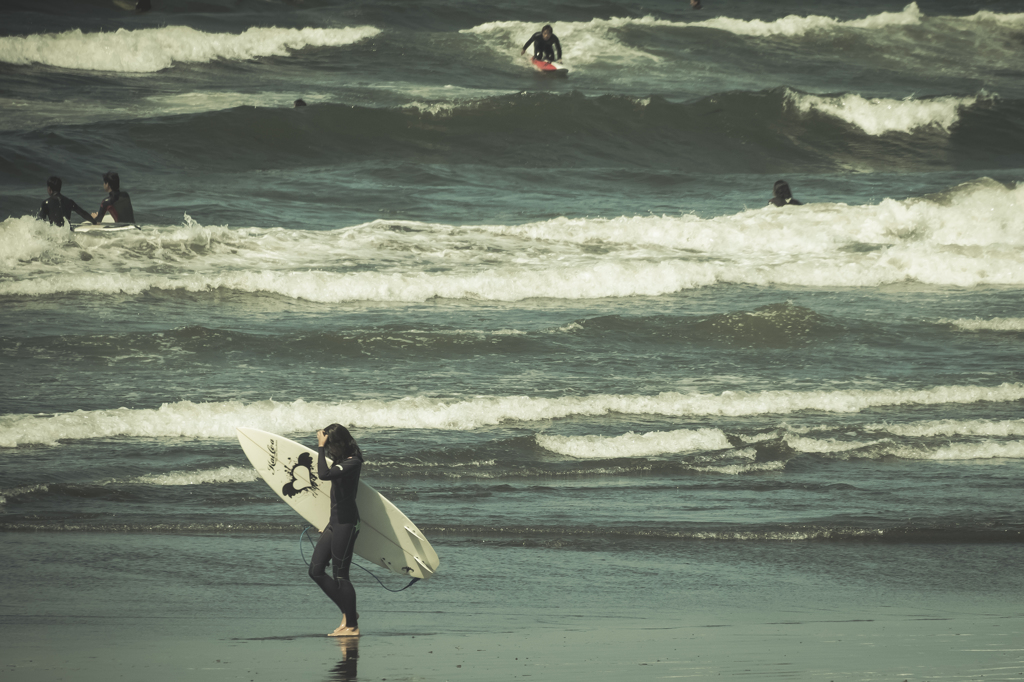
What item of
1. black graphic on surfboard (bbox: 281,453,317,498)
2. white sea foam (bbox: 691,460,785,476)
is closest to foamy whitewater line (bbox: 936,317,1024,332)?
white sea foam (bbox: 691,460,785,476)

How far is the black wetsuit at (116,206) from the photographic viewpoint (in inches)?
639

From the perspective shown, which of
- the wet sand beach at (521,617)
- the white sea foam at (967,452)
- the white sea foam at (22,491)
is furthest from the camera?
the white sea foam at (967,452)

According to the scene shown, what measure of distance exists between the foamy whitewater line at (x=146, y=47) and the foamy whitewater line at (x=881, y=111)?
13777 mm

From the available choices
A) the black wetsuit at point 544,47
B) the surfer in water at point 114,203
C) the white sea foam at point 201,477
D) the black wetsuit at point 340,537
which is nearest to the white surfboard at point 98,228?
the surfer in water at point 114,203

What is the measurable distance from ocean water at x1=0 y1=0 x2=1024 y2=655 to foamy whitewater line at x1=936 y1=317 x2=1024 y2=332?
0.22 ft

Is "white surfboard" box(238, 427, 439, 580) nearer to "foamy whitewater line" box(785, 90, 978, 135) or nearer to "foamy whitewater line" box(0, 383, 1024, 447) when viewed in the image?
"foamy whitewater line" box(0, 383, 1024, 447)

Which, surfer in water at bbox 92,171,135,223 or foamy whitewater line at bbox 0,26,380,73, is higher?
foamy whitewater line at bbox 0,26,380,73

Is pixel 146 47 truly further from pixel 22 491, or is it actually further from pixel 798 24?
pixel 22 491

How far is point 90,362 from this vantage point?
1195 cm

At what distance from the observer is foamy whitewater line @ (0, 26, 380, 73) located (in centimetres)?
2844

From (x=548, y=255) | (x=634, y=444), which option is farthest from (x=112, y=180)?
(x=634, y=444)

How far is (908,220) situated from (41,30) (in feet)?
78.2

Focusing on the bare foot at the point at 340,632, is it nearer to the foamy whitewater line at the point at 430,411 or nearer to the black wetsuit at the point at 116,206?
the foamy whitewater line at the point at 430,411

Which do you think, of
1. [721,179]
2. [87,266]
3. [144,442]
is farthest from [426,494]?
[721,179]
